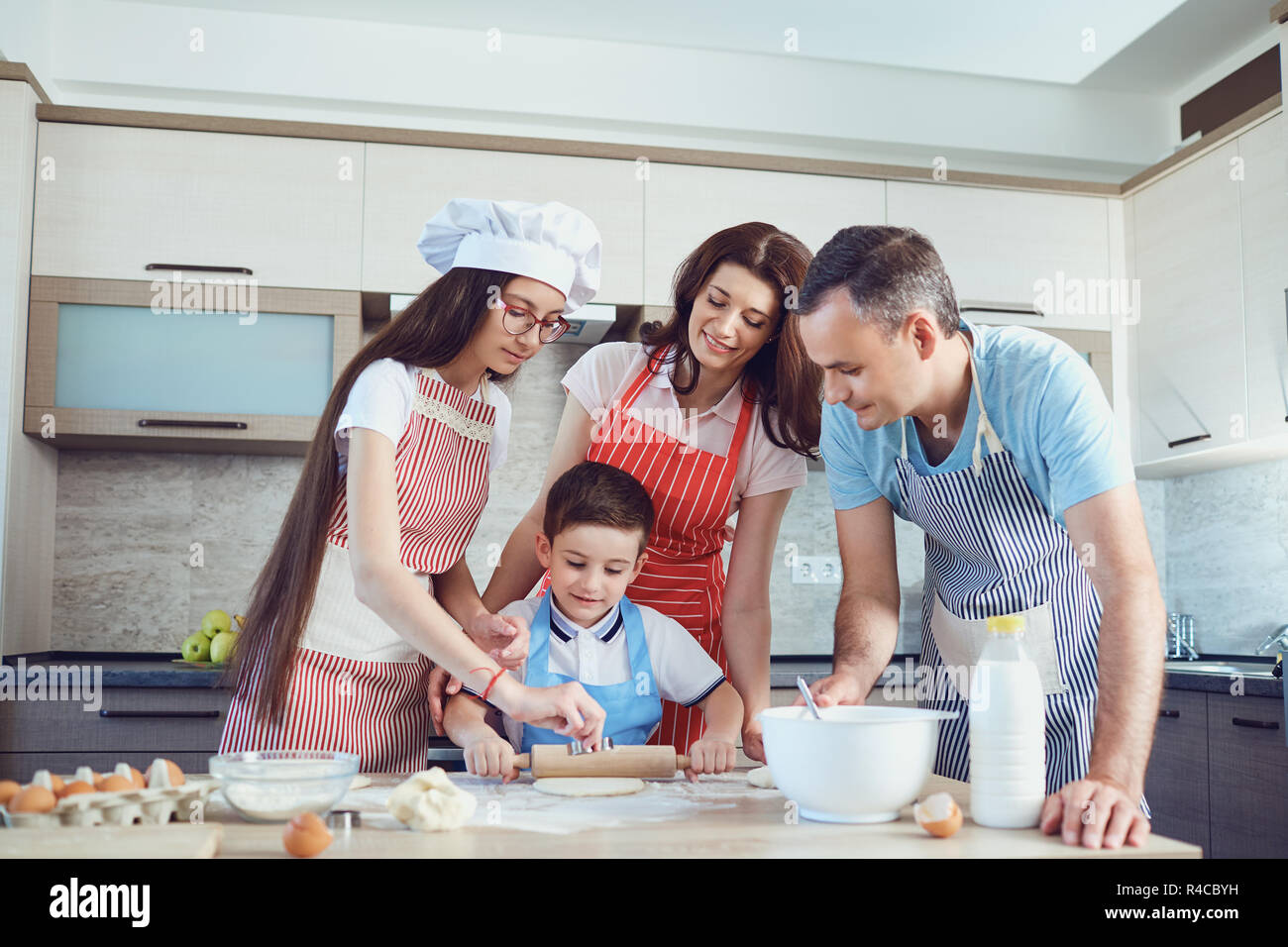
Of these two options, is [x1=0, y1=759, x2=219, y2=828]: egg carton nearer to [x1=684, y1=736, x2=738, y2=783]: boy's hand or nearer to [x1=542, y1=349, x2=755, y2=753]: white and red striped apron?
[x1=684, y1=736, x2=738, y2=783]: boy's hand

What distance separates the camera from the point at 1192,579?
3.52m

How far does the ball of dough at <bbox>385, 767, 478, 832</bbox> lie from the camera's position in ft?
3.14

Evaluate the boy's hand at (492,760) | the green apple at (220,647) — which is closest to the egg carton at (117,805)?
the boy's hand at (492,760)

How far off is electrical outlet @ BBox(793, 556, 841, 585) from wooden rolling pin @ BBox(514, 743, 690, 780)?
2341 millimetres

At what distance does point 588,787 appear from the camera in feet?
3.79

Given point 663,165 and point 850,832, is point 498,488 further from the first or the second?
point 850,832

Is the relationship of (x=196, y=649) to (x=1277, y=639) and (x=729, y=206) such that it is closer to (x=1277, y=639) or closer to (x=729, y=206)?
(x=729, y=206)

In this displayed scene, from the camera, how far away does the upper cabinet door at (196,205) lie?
2.91m

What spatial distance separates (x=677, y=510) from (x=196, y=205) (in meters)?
1.89

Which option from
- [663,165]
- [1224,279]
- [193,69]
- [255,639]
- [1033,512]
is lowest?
[255,639]


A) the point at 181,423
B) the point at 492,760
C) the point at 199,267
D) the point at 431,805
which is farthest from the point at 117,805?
the point at 199,267

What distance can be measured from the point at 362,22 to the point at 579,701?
2.76 m
